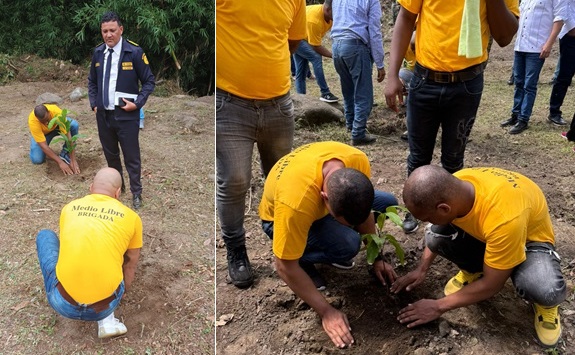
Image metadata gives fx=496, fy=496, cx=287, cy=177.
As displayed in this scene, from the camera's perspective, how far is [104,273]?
1660 mm

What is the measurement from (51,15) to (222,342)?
7.36ft

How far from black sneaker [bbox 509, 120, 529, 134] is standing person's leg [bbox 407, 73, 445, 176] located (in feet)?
7.65

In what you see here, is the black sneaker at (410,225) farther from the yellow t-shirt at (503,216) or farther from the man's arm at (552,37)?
the man's arm at (552,37)

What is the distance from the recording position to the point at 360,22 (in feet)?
12.0

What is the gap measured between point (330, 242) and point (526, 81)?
2957mm

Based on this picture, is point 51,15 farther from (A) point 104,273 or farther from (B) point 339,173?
(B) point 339,173

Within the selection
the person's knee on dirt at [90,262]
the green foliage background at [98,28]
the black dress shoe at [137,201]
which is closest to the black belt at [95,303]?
the person's knee on dirt at [90,262]

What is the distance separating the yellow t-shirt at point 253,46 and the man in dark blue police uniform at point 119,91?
965mm

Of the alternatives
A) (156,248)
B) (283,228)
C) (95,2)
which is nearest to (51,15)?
(95,2)

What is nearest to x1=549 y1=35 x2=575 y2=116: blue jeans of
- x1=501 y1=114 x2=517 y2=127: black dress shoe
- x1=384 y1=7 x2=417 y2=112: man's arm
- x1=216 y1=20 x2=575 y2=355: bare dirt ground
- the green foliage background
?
x1=501 y1=114 x2=517 y2=127: black dress shoe

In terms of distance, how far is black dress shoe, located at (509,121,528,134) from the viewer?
161 inches

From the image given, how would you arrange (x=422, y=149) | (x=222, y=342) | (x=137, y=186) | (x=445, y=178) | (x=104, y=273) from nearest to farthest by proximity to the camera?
(x=445, y=178)
(x=104, y=273)
(x=222, y=342)
(x=422, y=149)
(x=137, y=186)

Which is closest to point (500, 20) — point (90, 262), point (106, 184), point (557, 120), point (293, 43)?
point (293, 43)

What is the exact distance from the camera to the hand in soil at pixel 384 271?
196 centimetres
